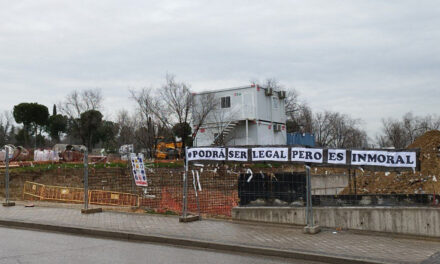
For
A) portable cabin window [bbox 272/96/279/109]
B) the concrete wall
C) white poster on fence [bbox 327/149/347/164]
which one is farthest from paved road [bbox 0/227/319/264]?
portable cabin window [bbox 272/96/279/109]

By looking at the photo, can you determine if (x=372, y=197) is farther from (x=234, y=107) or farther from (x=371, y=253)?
(x=234, y=107)

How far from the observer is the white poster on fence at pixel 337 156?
34.0ft

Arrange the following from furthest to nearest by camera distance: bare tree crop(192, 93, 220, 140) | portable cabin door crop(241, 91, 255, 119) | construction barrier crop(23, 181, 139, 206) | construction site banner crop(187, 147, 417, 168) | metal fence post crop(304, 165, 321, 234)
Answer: bare tree crop(192, 93, 220, 140) → portable cabin door crop(241, 91, 255, 119) → construction barrier crop(23, 181, 139, 206) → construction site banner crop(187, 147, 417, 168) → metal fence post crop(304, 165, 321, 234)

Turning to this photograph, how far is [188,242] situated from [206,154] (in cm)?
361

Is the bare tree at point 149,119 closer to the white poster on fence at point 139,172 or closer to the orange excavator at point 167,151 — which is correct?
the orange excavator at point 167,151

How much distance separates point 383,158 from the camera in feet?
32.9

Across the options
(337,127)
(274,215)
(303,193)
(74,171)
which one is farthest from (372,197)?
(337,127)

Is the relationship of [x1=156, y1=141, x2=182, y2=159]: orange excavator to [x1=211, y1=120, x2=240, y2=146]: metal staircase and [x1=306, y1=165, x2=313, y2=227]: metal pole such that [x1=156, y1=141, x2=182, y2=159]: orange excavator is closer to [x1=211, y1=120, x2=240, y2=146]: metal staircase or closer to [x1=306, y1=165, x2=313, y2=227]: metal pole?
[x1=211, y1=120, x2=240, y2=146]: metal staircase

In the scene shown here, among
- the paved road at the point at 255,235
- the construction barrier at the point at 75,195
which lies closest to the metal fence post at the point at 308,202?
the paved road at the point at 255,235

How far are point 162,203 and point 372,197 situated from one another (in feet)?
23.3

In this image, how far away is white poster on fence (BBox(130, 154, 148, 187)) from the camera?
1398cm

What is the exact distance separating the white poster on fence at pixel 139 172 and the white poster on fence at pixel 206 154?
2472 mm

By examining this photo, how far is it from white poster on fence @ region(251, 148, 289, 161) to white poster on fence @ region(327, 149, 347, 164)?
110 cm

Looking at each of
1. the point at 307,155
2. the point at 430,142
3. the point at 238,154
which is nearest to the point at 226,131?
the point at 430,142
